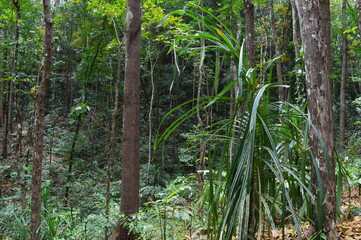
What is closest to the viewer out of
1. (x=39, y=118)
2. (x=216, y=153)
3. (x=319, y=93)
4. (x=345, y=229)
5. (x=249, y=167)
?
(x=249, y=167)

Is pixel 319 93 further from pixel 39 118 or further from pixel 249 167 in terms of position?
pixel 39 118

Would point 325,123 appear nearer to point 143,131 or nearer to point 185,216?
point 185,216

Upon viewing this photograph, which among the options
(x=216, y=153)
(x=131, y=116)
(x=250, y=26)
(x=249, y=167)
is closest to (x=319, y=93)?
(x=249, y=167)

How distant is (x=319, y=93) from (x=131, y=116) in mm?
3494

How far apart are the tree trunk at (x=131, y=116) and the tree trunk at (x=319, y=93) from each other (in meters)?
3.41

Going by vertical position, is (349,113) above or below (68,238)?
above

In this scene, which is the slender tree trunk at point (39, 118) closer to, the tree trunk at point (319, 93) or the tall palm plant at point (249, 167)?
the tall palm plant at point (249, 167)

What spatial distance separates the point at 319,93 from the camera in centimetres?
182

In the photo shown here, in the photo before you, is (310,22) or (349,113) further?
(349,113)

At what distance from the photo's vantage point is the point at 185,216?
255cm

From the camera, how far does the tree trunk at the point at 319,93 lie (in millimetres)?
1768

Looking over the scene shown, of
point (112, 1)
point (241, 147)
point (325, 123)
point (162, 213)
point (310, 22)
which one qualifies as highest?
point (112, 1)

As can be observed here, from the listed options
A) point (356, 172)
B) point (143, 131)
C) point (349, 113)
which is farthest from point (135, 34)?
point (349, 113)

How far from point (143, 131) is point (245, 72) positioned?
47.5 ft
